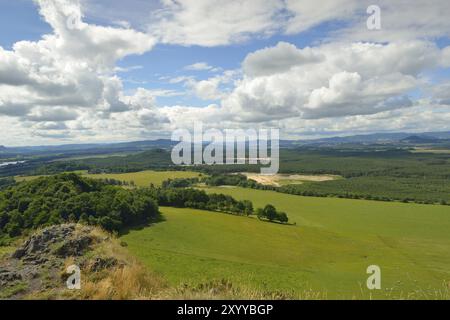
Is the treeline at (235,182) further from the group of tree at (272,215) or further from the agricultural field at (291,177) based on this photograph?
the group of tree at (272,215)

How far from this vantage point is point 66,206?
206ft

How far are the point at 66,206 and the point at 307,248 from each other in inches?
1802

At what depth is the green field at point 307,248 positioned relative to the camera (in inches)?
1518

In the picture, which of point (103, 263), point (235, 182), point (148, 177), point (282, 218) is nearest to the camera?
point (103, 263)

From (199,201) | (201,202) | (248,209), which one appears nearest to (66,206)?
(201,202)

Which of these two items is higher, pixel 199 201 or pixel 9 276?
pixel 9 276

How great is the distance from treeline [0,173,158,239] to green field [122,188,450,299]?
611 centimetres

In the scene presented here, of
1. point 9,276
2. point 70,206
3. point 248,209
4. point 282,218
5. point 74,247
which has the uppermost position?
point 74,247

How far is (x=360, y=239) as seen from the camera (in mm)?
65125

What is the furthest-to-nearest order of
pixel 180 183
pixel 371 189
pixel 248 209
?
1. pixel 180 183
2. pixel 371 189
3. pixel 248 209

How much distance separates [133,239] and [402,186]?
12335cm

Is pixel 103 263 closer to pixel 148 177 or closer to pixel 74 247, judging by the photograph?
pixel 74 247
